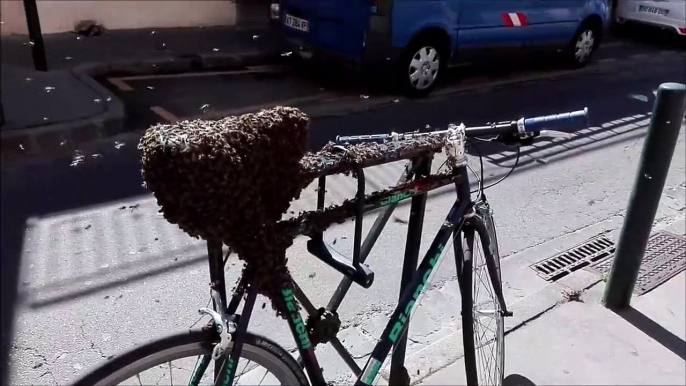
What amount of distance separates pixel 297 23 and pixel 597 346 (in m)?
5.77

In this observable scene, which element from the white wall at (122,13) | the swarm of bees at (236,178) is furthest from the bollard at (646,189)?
the white wall at (122,13)

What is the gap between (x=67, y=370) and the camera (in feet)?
9.96

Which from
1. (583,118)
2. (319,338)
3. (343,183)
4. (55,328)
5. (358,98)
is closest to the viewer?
(319,338)

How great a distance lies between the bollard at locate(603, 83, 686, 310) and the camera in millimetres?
3160

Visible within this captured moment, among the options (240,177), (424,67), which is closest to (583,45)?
(424,67)

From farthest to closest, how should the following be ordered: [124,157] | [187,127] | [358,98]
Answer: [358,98]
[124,157]
[187,127]

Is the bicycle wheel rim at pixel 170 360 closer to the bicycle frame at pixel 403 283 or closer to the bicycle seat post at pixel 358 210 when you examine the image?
the bicycle frame at pixel 403 283

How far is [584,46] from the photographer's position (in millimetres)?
9883

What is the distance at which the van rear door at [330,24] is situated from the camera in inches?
287

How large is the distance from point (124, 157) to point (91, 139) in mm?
653

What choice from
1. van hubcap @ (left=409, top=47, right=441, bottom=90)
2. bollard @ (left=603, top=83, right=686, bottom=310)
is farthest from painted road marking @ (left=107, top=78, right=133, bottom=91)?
bollard @ (left=603, top=83, right=686, bottom=310)

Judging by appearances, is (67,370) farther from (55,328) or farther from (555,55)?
(555,55)

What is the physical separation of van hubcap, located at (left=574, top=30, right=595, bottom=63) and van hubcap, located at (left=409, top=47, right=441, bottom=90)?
3.08m

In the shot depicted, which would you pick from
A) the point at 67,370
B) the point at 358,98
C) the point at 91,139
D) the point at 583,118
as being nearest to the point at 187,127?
the point at 583,118
